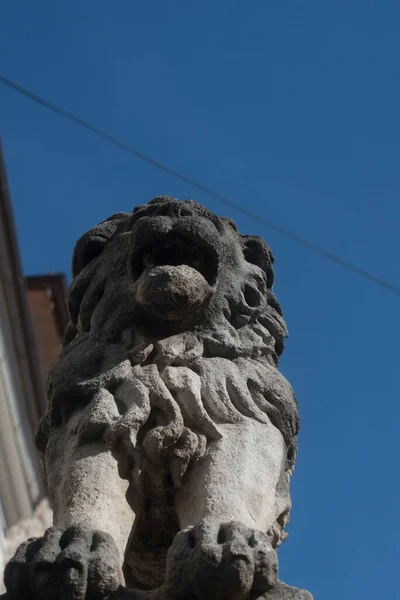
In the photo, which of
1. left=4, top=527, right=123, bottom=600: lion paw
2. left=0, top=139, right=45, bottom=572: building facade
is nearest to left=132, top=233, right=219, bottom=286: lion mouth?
left=4, top=527, right=123, bottom=600: lion paw

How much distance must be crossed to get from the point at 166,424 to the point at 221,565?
76cm

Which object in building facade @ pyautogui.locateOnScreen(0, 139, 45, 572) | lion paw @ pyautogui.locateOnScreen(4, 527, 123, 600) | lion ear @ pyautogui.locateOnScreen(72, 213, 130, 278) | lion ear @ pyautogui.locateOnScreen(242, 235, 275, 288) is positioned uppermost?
lion ear @ pyautogui.locateOnScreen(72, 213, 130, 278)

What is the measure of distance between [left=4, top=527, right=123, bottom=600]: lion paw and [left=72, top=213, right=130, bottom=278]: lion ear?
1692 mm

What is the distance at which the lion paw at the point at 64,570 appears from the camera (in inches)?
86.7

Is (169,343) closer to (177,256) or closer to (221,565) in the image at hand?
(177,256)

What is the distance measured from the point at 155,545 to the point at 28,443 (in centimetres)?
840

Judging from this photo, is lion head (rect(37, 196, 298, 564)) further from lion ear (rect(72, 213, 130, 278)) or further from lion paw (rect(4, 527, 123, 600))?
lion paw (rect(4, 527, 123, 600))

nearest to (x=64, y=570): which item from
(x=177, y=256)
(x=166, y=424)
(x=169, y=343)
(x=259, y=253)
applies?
(x=166, y=424)

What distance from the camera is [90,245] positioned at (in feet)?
12.5

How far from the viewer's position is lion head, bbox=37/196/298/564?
9.50 feet

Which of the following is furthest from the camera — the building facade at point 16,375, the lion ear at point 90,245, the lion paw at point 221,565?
the building facade at point 16,375

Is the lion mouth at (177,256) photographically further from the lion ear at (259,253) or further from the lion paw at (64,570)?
the lion paw at (64,570)

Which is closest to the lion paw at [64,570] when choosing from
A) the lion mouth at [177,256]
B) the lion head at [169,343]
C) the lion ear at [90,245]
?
the lion head at [169,343]

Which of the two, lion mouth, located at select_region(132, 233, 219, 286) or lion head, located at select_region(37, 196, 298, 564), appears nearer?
lion head, located at select_region(37, 196, 298, 564)
